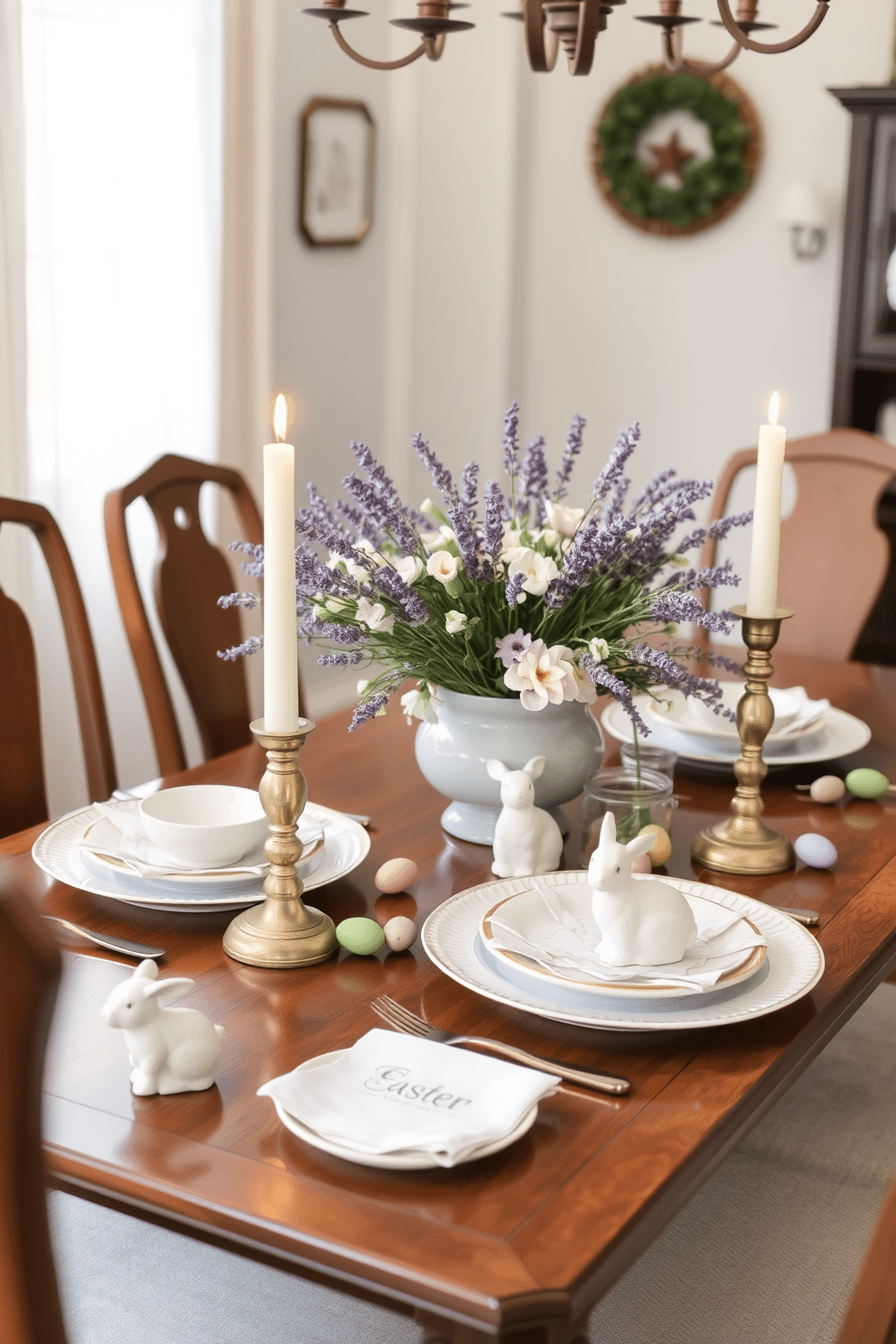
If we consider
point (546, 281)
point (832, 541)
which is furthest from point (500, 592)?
point (546, 281)

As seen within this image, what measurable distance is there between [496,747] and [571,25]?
0.74m

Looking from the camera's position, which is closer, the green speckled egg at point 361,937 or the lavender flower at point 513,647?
the green speckled egg at point 361,937

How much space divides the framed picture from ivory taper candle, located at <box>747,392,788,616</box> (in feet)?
8.67

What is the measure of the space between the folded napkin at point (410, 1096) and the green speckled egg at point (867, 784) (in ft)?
2.57

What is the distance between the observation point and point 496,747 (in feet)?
4.82

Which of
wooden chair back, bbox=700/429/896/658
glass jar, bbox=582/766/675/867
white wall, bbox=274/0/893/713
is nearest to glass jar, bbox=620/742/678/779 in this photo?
glass jar, bbox=582/766/675/867

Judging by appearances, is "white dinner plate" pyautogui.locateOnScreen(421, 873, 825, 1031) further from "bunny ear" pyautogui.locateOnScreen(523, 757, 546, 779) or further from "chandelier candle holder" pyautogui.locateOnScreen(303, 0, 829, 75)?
"chandelier candle holder" pyautogui.locateOnScreen(303, 0, 829, 75)

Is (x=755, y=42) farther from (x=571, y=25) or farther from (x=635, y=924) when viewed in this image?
(x=635, y=924)

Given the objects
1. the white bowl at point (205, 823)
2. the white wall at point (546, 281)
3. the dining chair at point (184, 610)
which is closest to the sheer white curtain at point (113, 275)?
the white wall at point (546, 281)

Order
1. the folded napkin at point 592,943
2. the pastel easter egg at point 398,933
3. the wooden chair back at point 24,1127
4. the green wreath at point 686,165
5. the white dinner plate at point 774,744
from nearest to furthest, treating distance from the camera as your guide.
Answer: the wooden chair back at point 24,1127, the folded napkin at point 592,943, the pastel easter egg at point 398,933, the white dinner plate at point 774,744, the green wreath at point 686,165

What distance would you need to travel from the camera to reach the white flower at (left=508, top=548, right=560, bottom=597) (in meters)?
1.37

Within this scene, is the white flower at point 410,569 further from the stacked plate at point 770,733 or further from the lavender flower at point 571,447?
the stacked plate at point 770,733

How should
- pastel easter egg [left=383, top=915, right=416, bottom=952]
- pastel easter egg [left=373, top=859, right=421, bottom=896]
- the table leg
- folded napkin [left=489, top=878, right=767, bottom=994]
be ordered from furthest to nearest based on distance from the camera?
pastel easter egg [left=373, top=859, right=421, bottom=896] → pastel easter egg [left=383, top=915, right=416, bottom=952] → folded napkin [left=489, top=878, right=767, bottom=994] → the table leg

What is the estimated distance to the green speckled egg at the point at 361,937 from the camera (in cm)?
124
